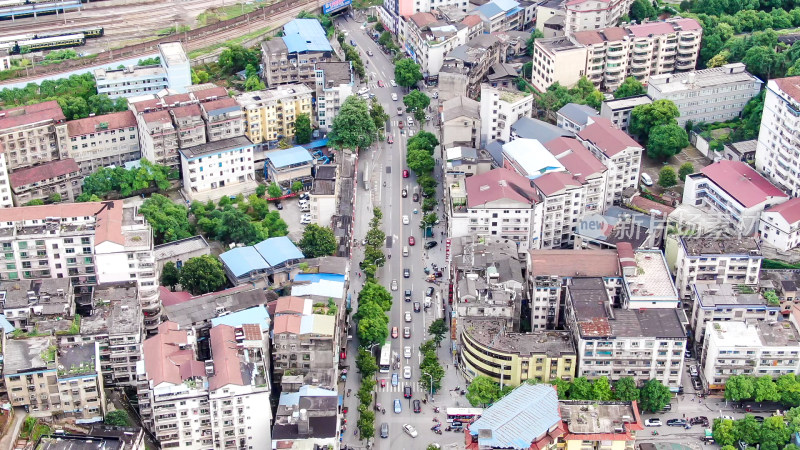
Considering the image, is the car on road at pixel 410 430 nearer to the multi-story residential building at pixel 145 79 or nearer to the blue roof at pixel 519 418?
the blue roof at pixel 519 418

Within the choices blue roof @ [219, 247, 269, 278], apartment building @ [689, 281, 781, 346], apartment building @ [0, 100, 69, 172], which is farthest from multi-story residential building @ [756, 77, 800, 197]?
apartment building @ [0, 100, 69, 172]

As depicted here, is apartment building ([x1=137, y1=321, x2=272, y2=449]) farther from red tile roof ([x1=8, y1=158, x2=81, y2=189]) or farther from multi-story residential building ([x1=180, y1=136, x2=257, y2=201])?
red tile roof ([x1=8, y1=158, x2=81, y2=189])

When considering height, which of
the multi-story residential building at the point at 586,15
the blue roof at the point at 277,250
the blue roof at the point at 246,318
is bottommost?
the blue roof at the point at 246,318

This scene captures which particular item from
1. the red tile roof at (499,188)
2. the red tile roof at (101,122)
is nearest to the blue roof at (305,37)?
the red tile roof at (101,122)

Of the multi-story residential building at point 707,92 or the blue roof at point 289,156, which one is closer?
the blue roof at point 289,156

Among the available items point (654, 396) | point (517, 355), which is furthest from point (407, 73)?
point (654, 396)

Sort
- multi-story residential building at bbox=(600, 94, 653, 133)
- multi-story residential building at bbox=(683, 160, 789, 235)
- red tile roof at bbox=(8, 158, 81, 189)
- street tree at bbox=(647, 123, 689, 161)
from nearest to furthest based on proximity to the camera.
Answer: multi-story residential building at bbox=(683, 160, 789, 235), red tile roof at bbox=(8, 158, 81, 189), street tree at bbox=(647, 123, 689, 161), multi-story residential building at bbox=(600, 94, 653, 133)

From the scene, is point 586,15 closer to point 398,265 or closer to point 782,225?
point 782,225
